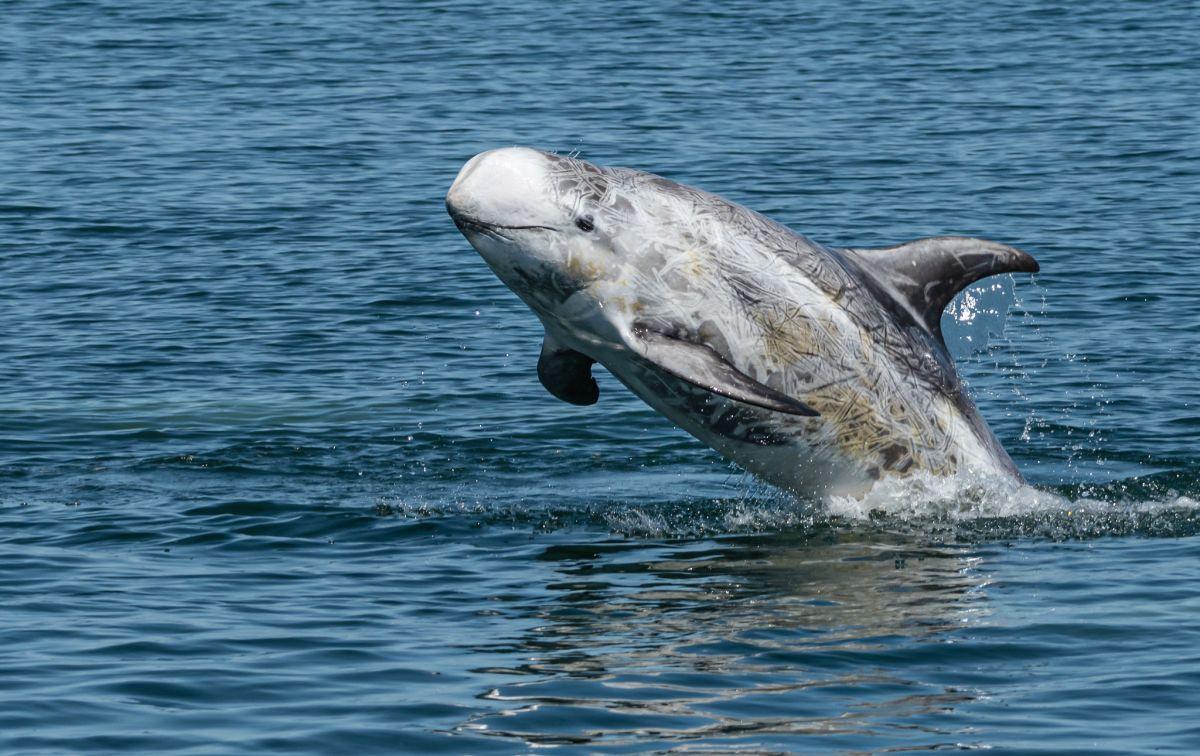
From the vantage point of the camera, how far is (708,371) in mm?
17203

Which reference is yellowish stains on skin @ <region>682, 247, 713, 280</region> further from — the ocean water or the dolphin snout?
the ocean water

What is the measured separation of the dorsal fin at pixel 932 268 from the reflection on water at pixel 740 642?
2.04 meters

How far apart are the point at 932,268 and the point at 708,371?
2.66 meters

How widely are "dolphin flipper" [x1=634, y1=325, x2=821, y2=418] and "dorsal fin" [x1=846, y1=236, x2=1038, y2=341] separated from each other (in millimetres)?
1913

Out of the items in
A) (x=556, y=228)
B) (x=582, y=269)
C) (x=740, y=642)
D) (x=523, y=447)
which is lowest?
(x=523, y=447)

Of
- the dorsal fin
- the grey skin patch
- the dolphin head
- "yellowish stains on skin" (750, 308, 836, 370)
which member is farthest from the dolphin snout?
the dorsal fin

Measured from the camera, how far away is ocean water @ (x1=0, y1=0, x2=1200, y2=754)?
14.5m

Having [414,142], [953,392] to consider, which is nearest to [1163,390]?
[953,392]

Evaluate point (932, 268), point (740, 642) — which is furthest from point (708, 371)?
point (932, 268)

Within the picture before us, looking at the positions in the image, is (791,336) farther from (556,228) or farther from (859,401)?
(556,228)

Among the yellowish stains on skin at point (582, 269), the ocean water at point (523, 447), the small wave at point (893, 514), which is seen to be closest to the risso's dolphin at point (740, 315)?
the yellowish stains on skin at point (582, 269)

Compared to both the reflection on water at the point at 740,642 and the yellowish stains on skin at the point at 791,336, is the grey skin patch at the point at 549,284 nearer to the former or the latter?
the yellowish stains on skin at the point at 791,336

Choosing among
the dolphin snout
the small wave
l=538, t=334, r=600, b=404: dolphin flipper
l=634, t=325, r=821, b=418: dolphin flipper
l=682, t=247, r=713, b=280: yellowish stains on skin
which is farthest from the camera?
the small wave

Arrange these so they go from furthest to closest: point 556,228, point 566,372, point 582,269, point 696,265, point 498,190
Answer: point 566,372 < point 696,265 < point 582,269 < point 556,228 < point 498,190
